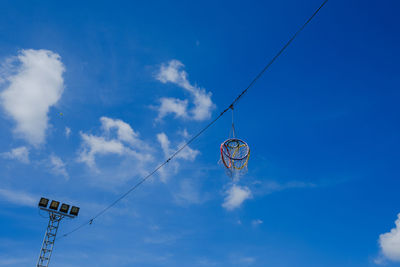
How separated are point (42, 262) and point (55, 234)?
2.43 metres

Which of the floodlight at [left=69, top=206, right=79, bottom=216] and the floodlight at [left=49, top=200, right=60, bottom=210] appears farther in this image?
the floodlight at [left=69, top=206, right=79, bottom=216]

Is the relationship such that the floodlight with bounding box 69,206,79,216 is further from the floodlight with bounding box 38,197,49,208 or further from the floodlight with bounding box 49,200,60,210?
the floodlight with bounding box 38,197,49,208

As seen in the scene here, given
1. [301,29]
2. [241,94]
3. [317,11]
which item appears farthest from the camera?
[241,94]

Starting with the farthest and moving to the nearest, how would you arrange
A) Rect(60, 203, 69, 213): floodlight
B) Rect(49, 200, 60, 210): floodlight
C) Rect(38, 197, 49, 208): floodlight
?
Rect(60, 203, 69, 213): floodlight → Rect(49, 200, 60, 210): floodlight → Rect(38, 197, 49, 208): floodlight

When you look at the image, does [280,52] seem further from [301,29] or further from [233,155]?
[233,155]

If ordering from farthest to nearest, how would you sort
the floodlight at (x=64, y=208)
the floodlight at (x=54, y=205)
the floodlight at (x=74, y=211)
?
the floodlight at (x=74, y=211) < the floodlight at (x=64, y=208) < the floodlight at (x=54, y=205)

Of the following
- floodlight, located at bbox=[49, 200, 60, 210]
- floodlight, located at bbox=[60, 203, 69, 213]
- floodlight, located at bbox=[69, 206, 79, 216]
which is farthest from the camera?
floodlight, located at bbox=[69, 206, 79, 216]

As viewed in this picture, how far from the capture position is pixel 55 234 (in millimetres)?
26484

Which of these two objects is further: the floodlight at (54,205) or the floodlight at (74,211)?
the floodlight at (74,211)

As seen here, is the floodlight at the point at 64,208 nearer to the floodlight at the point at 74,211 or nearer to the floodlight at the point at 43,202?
the floodlight at the point at 74,211

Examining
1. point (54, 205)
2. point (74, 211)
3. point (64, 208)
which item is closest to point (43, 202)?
point (54, 205)

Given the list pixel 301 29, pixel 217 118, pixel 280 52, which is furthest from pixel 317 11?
pixel 217 118

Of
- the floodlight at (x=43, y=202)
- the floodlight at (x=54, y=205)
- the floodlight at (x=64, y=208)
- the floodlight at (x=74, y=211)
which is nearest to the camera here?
the floodlight at (x=43, y=202)

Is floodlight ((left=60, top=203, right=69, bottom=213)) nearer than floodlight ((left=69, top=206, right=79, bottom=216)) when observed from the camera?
Yes
